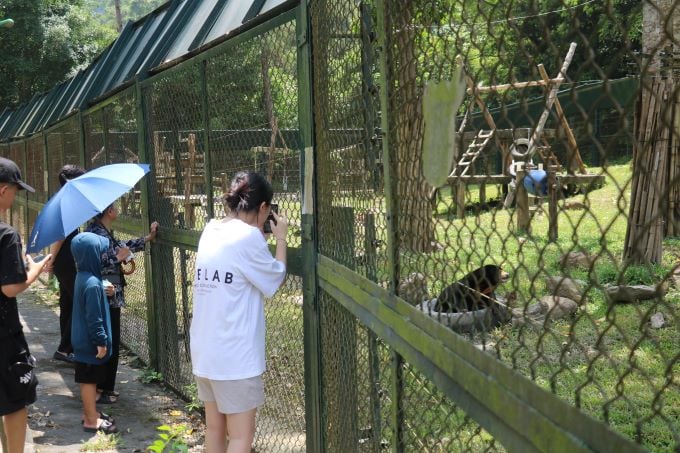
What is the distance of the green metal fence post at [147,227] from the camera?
686 centimetres

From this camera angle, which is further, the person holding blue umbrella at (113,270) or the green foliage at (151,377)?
the green foliage at (151,377)

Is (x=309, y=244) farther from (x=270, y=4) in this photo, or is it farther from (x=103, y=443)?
(x=103, y=443)

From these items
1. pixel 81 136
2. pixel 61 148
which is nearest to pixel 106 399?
pixel 81 136

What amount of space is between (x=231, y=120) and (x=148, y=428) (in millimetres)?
2496

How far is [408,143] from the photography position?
241cm

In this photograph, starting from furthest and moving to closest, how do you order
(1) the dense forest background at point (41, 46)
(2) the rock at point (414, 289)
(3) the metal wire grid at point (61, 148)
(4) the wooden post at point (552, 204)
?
1. (1) the dense forest background at point (41, 46)
2. (3) the metal wire grid at point (61, 148)
3. (2) the rock at point (414, 289)
4. (4) the wooden post at point (552, 204)

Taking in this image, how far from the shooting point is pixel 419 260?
2414 millimetres

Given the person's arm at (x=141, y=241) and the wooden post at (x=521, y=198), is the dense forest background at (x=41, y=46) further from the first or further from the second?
the wooden post at (x=521, y=198)

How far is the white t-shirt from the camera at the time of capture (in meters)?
3.83

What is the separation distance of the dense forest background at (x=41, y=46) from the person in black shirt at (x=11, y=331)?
35959mm

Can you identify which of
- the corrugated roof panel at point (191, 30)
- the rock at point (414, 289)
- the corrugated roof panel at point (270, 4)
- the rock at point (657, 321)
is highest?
the corrugated roof panel at point (191, 30)

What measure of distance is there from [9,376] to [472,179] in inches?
132

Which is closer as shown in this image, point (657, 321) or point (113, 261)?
point (113, 261)

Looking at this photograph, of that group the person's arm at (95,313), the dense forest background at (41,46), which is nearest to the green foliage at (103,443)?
the person's arm at (95,313)
